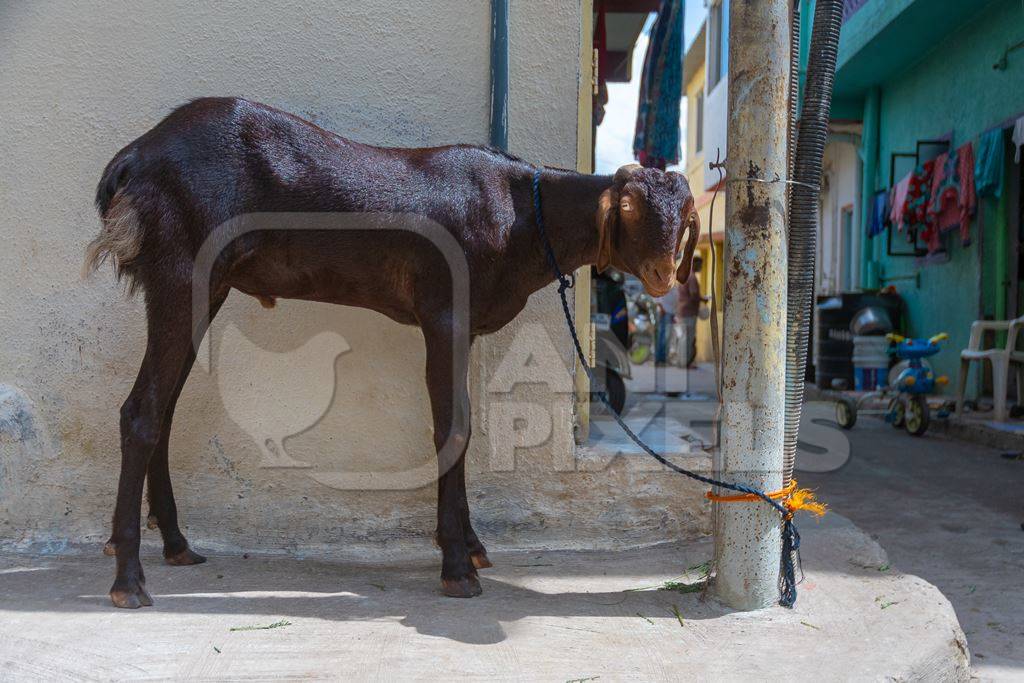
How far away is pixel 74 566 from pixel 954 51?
10.6 meters

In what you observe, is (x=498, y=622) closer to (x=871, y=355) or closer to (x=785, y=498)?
(x=785, y=498)

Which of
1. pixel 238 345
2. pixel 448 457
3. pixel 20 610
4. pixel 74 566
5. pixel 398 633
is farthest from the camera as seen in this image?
pixel 238 345

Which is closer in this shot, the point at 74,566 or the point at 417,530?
the point at 74,566

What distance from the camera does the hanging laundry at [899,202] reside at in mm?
10688

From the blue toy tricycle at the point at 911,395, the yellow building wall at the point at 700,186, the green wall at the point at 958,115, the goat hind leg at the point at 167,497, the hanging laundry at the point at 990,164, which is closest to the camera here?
the goat hind leg at the point at 167,497

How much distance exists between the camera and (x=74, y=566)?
3.59 metres

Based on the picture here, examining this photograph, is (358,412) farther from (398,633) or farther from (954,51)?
(954,51)

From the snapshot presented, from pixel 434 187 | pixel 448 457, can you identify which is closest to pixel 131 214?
pixel 434 187

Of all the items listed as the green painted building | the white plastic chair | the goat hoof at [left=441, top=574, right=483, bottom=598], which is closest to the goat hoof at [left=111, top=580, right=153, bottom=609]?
the goat hoof at [left=441, top=574, right=483, bottom=598]

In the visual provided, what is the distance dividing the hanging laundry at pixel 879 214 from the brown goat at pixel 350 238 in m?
9.49

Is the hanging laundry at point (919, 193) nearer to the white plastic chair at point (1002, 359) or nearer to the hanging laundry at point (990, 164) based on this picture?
the hanging laundry at point (990, 164)

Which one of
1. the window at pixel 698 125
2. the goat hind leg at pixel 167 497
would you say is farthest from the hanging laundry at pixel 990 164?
the window at pixel 698 125

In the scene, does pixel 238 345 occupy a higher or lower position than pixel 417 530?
higher

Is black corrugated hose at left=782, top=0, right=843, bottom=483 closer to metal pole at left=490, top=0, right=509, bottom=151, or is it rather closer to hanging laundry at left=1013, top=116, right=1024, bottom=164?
metal pole at left=490, top=0, right=509, bottom=151
